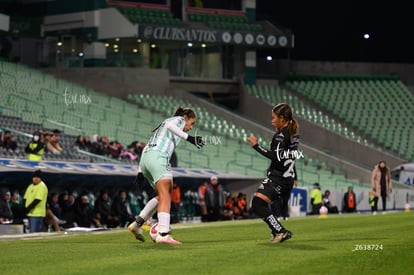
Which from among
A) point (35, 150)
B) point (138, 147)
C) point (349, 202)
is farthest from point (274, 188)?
point (349, 202)

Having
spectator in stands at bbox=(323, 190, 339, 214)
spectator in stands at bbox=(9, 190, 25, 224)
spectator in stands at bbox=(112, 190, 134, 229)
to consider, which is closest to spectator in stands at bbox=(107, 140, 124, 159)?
spectator in stands at bbox=(112, 190, 134, 229)

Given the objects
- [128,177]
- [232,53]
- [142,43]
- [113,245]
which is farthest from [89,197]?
[232,53]

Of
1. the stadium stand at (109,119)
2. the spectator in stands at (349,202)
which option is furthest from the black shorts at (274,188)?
the spectator in stands at (349,202)

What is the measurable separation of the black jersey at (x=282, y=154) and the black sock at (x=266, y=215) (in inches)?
14.6

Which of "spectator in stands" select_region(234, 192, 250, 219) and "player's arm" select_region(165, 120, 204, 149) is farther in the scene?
"spectator in stands" select_region(234, 192, 250, 219)

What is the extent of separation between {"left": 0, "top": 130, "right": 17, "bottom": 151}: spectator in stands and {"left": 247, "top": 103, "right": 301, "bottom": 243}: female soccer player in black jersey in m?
17.8

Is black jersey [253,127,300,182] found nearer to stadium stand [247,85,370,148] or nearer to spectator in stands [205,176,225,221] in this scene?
spectator in stands [205,176,225,221]

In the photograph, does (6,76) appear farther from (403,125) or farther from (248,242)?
(248,242)

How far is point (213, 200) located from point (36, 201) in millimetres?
10615

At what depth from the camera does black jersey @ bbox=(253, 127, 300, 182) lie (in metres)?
14.8

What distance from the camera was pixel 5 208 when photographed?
83.7 ft

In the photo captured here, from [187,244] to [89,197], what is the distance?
52.1 ft

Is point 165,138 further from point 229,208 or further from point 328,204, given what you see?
point 328,204

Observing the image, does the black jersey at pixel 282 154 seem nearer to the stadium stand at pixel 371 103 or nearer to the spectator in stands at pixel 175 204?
the spectator in stands at pixel 175 204
